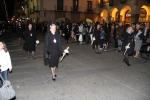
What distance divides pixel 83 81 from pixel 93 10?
32454mm

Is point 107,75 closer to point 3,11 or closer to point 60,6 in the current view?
point 60,6

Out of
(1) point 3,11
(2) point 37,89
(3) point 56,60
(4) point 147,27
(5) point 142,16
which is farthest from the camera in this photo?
(1) point 3,11

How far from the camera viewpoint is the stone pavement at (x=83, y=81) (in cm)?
489

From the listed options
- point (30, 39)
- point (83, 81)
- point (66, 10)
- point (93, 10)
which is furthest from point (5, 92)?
point (93, 10)

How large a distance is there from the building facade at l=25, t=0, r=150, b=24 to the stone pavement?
59.1 ft

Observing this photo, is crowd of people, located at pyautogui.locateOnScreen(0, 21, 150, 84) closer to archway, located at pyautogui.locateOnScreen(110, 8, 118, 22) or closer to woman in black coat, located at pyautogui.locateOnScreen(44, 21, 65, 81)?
woman in black coat, located at pyautogui.locateOnScreen(44, 21, 65, 81)

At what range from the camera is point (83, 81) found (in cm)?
599

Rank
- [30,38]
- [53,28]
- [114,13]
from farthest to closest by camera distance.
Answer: [114,13] → [30,38] → [53,28]

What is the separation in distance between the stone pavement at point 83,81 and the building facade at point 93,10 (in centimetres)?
1803

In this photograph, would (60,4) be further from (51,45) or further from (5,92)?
(5,92)

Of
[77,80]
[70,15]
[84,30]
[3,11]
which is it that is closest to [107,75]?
[77,80]

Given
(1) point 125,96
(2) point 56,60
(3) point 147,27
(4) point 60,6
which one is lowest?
(1) point 125,96

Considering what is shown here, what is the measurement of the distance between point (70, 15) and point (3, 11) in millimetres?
33335

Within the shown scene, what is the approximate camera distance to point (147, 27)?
1058 cm
